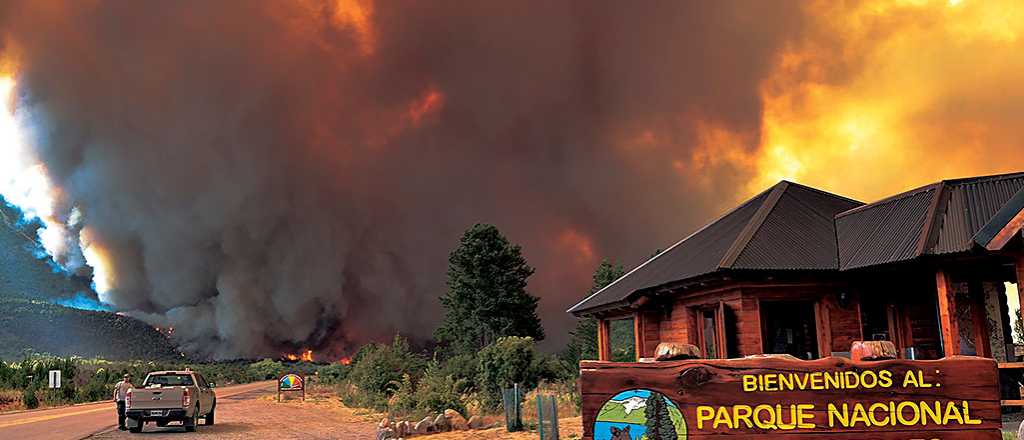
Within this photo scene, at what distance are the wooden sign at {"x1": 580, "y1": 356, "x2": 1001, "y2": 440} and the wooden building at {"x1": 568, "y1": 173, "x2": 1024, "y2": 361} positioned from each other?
894cm

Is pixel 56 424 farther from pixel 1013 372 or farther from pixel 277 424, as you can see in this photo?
pixel 1013 372

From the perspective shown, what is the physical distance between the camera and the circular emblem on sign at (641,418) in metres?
5.14

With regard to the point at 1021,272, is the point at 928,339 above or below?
below

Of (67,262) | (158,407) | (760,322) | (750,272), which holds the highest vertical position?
(67,262)

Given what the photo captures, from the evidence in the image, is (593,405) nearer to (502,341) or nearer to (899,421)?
(899,421)

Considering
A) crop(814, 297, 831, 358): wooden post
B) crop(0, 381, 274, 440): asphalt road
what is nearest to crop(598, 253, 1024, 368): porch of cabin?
crop(814, 297, 831, 358): wooden post

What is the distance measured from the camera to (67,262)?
133m

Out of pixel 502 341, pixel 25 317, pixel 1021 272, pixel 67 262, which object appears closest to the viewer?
pixel 1021 272

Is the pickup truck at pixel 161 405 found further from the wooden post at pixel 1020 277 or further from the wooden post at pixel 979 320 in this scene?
the wooden post at pixel 1020 277

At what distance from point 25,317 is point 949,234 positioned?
12029 centimetres

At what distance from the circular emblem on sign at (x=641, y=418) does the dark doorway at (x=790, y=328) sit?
1540cm

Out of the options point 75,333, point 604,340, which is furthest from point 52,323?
point 604,340

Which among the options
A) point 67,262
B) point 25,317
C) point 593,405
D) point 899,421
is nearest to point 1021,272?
point 899,421

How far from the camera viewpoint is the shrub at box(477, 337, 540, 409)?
98.3ft
